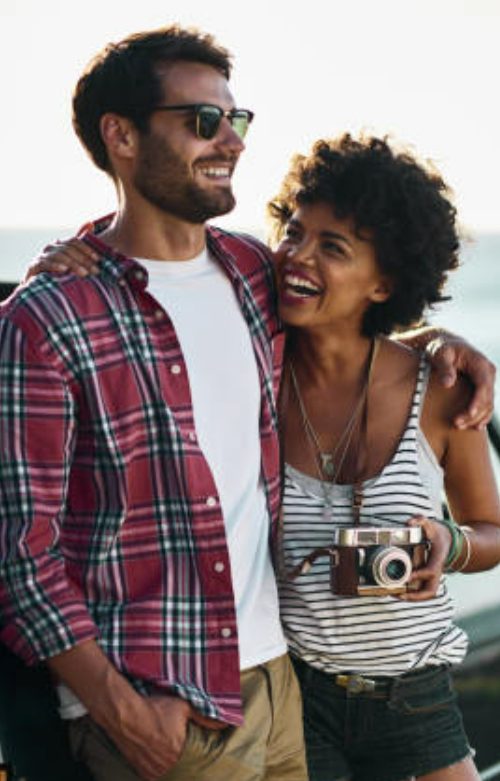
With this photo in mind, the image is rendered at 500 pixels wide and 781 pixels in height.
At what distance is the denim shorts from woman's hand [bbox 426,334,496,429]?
1.45ft

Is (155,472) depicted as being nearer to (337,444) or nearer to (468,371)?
(337,444)

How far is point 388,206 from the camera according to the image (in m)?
3.01

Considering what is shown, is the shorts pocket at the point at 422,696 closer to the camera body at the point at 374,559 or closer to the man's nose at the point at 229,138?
the camera body at the point at 374,559

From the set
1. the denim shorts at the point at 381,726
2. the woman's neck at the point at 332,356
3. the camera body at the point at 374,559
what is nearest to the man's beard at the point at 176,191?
the woman's neck at the point at 332,356

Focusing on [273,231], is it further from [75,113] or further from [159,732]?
[159,732]

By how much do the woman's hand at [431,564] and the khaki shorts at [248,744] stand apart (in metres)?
0.25

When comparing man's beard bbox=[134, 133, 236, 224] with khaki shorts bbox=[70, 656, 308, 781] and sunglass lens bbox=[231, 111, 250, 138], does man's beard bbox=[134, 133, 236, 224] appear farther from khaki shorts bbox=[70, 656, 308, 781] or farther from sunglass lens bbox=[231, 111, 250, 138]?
khaki shorts bbox=[70, 656, 308, 781]

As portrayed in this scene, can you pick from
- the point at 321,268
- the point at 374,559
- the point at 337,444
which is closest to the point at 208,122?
the point at 321,268

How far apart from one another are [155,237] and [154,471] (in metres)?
0.42

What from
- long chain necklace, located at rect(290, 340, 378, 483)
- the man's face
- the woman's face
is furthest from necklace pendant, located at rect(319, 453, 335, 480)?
the man's face

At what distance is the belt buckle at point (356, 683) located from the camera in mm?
2900

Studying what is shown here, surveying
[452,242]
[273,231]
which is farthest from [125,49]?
[452,242]

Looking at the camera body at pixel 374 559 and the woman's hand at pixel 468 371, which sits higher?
the woman's hand at pixel 468 371

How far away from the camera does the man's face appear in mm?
2809
